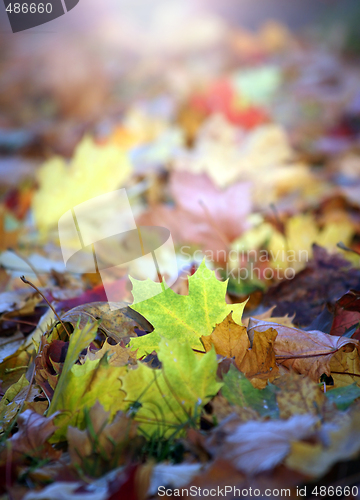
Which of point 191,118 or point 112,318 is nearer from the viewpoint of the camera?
point 112,318

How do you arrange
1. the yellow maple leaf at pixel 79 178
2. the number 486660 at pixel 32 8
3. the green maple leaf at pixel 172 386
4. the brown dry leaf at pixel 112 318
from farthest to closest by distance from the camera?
the yellow maple leaf at pixel 79 178, the number 486660 at pixel 32 8, the brown dry leaf at pixel 112 318, the green maple leaf at pixel 172 386

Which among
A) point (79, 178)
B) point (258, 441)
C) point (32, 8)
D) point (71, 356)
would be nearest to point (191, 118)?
point (79, 178)

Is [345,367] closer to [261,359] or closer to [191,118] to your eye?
[261,359]

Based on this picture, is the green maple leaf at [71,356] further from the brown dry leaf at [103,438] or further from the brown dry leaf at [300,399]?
the brown dry leaf at [300,399]

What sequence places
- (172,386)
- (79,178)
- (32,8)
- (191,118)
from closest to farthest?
(172,386) < (32,8) < (79,178) < (191,118)

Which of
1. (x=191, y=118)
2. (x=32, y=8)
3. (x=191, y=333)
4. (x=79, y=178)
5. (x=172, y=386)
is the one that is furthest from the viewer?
(x=191, y=118)

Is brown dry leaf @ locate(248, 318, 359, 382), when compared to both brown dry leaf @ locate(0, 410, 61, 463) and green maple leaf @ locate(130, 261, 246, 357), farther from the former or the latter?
brown dry leaf @ locate(0, 410, 61, 463)

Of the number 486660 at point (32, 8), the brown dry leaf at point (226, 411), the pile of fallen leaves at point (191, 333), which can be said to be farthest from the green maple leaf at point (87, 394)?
the number 486660 at point (32, 8)
